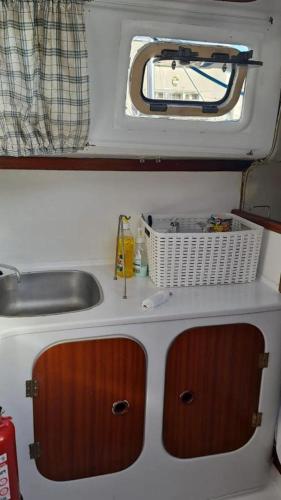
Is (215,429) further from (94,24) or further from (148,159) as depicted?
(94,24)

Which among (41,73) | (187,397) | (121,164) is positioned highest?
(41,73)

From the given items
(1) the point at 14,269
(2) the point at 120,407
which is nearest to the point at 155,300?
(2) the point at 120,407

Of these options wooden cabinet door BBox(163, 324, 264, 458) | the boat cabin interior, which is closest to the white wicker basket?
the boat cabin interior

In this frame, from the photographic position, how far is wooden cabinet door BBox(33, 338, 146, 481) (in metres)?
1.71

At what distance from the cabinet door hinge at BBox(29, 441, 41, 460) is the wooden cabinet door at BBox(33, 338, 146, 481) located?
17 millimetres

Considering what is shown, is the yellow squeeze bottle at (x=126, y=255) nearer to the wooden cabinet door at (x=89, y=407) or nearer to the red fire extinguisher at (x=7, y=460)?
the wooden cabinet door at (x=89, y=407)

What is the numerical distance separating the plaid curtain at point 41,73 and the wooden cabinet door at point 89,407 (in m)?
0.94

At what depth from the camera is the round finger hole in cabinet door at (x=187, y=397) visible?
6.26ft

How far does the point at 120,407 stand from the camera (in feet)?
6.01

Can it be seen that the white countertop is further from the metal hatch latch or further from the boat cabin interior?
the metal hatch latch

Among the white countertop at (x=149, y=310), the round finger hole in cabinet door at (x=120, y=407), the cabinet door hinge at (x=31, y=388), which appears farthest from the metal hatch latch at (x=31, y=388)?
the round finger hole in cabinet door at (x=120, y=407)

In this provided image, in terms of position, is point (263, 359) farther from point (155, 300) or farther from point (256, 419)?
point (155, 300)

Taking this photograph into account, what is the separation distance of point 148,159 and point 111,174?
0.73 feet

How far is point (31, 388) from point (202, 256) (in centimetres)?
100
